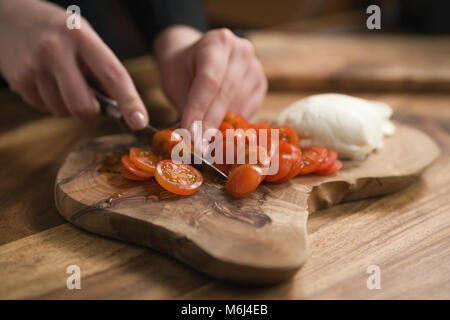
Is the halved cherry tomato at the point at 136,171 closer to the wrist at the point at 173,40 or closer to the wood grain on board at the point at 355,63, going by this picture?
the wrist at the point at 173,40

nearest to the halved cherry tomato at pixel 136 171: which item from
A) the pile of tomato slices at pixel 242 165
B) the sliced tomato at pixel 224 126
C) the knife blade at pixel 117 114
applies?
the pile of tomato slices at pixel 242 165

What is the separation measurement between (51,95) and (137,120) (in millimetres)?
423

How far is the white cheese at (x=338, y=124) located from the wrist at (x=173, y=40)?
70 cm

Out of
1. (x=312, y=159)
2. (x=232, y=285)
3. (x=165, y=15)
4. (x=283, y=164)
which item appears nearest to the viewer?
(x=232, y=285)

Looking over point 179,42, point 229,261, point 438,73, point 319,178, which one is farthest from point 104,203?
point 438,73

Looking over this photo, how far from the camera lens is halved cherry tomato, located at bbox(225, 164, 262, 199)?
1387 mm

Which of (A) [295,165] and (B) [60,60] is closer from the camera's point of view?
(A) [295,165]

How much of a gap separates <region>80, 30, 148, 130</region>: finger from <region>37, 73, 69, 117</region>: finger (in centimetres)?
19

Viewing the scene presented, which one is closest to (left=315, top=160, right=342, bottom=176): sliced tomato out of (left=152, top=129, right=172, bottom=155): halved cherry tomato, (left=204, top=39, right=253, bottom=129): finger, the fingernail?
(left=204, top=39, right=253, bottom=129): finger

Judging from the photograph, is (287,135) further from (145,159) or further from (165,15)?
(165,15)

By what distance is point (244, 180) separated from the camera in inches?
54.6

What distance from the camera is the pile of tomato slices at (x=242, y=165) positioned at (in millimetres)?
1394

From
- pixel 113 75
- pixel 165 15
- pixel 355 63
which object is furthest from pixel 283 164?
pixel 355 63

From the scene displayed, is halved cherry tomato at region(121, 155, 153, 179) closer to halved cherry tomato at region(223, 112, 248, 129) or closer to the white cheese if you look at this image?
halved cherry tomato at region(223, 112, 248, 129)
